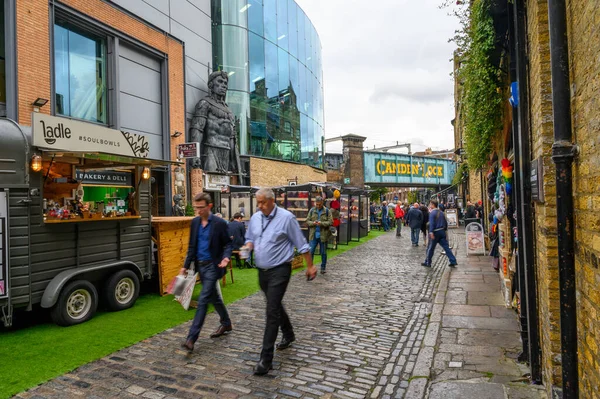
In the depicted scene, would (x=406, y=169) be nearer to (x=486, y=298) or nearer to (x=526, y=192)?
(x=486, y=298)

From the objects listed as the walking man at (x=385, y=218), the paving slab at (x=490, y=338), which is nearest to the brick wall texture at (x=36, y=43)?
the paving slab at (x=490, y=338)

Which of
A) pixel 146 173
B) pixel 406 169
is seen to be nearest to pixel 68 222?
pixel 146 173

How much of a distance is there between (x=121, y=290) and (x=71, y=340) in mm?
1729

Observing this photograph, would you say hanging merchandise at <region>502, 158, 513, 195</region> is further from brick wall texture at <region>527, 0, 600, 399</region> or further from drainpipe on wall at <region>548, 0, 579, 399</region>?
drainpipe on wall at <region>548, 0, 579, 399</region>

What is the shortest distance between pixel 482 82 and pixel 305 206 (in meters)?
9.79

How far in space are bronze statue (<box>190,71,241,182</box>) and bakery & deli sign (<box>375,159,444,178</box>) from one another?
55.6ft

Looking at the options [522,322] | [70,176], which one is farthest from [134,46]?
[522,322]

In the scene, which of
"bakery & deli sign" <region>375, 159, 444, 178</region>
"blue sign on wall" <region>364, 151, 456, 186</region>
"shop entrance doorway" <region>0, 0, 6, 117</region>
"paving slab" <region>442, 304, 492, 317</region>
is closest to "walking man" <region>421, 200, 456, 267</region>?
"paving slab" <region>442, 304, 492, 317</region>

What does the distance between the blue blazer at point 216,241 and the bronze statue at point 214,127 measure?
498 inches

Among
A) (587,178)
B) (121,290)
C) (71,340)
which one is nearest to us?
(587,178)

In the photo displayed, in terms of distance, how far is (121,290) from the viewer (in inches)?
288

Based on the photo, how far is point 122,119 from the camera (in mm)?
14469

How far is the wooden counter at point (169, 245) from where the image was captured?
8172mm

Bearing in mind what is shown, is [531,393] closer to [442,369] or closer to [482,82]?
[442,369]
